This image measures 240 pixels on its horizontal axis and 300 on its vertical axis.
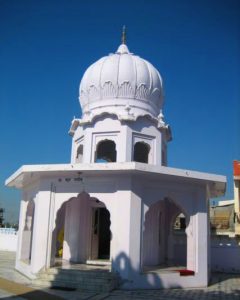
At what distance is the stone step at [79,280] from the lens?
375 inches

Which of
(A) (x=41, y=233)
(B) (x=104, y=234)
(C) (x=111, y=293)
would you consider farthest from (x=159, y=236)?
(A) (x=41, y=233)

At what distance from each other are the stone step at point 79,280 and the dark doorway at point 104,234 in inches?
120

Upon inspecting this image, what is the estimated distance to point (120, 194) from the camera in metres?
10.3

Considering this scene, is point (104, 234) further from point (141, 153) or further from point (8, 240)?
point (8, 240)

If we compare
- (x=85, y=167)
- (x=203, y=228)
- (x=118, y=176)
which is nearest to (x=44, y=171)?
(x=85, y=167)

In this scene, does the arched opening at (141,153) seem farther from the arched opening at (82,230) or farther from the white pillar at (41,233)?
the white pillar at (41,233)

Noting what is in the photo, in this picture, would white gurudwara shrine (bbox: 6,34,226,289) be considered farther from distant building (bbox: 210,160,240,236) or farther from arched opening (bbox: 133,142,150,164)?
distant building (bbox: 210,160,240,236)

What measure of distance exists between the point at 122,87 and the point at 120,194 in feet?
15.6

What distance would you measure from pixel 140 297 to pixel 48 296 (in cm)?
225

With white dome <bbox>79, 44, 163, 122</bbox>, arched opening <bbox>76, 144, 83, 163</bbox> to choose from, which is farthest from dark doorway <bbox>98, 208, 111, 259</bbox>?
white dome <bbox>79, 44, 163, 122</bbox>

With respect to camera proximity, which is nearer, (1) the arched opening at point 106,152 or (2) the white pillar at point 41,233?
(2) the white pillar at point 41,233

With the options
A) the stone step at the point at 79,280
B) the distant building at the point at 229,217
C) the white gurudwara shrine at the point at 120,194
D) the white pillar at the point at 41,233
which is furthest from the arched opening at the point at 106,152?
the distant building at the point at 229,217

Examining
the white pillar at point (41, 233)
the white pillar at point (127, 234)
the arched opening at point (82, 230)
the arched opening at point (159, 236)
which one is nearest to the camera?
the white pillar at point (127, 234)

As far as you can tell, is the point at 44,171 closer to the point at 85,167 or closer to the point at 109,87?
the point at 85,167
